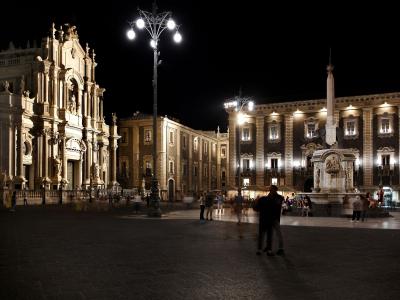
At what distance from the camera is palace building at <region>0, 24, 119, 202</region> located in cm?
5028

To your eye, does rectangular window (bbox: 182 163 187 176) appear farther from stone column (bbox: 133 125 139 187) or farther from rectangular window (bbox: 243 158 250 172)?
rectangular window (bbox: 243 158 250 172)

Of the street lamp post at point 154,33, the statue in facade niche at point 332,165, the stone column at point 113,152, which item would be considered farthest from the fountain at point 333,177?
the stone column at point 113,152

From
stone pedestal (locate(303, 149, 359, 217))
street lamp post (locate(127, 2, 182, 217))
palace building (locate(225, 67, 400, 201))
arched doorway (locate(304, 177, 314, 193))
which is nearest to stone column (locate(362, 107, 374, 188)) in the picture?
palace building (locate(225, 67, 400, 201))

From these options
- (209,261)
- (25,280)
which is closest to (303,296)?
(209,261)

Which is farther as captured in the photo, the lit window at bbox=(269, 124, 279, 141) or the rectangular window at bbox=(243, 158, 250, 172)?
the rectangular window at bbox=(243, 158, 250, 172)

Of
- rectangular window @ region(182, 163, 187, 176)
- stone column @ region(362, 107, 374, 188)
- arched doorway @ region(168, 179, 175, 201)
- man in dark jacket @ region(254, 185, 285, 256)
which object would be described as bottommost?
arched doorway @ region(168, 179, 175, 201)

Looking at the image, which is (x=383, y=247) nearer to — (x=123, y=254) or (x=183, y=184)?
(x=123, y=254)

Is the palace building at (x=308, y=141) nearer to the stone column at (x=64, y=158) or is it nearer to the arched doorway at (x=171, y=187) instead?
the arched doorway at (x=171, y=187)

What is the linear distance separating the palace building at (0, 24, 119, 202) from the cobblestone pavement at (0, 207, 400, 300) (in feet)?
115

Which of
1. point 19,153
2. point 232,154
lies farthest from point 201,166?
point 19,153

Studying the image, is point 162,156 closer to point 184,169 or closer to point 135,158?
point 135,158

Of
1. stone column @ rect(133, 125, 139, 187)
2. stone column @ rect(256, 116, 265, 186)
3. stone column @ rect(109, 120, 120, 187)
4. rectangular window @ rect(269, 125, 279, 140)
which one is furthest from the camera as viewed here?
stone column @ rect(133, 125, 139, 187)

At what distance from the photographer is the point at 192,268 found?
31.9ft

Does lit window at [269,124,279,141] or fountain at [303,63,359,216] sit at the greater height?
lit window at [269,124,279,141]
